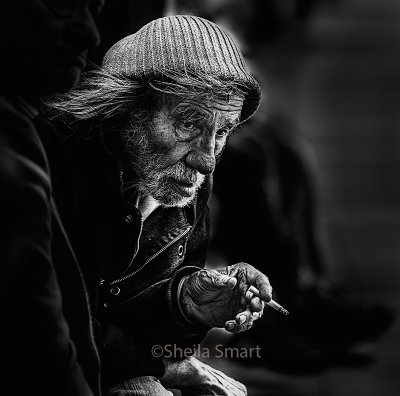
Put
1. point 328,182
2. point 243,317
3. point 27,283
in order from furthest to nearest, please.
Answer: point 328,182
point 243,317
point 27,283

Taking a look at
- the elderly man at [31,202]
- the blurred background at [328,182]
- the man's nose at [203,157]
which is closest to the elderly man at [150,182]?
the man's nose at [203,157]

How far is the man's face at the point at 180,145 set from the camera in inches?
42.6

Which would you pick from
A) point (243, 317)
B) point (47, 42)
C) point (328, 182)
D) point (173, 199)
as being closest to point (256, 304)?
point (243, 317)

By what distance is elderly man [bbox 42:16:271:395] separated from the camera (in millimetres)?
1051

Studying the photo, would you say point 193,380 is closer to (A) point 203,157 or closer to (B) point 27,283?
(A) point 203,157

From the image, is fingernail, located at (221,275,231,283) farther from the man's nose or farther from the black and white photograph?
the man's nose

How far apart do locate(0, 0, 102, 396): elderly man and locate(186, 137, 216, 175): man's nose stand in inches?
10.2

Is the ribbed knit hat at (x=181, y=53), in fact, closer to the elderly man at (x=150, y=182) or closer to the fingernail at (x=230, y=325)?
the elderly man at (x=150, y=182)

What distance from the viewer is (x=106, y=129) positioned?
3.67 feet

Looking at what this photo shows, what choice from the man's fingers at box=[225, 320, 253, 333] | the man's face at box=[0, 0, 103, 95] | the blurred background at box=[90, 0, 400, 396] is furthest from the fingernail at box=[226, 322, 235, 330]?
the blurred background at box=[90, 0, 400, 396]

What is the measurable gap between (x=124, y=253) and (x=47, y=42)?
0.38 metres

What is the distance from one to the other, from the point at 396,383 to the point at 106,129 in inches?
45.6

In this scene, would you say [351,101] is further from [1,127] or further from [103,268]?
[1,127]

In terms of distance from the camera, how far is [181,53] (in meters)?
1.05
